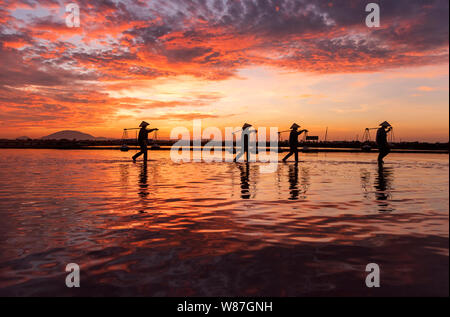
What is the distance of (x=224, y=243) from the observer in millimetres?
5273

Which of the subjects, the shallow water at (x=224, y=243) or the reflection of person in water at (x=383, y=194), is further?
the reflection of person in water at (x=383, y=194)

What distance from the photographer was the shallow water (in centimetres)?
379

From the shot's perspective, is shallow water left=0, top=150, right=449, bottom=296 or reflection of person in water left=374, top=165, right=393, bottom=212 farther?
reflection of person in water left=374, top=165, right=393, bottom=212

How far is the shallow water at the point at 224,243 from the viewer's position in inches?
149

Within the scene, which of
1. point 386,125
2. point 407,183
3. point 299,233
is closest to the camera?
point 299,233

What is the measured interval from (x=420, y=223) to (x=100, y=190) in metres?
9.26

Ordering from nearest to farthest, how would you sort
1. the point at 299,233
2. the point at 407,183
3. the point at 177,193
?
1. the point at 299,233
2. the point at 177,193
3. the point at 407,183

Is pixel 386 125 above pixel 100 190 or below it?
above

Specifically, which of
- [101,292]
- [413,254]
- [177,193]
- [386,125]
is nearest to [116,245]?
[101,292]

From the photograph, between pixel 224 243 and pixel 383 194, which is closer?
pixel 224 243
